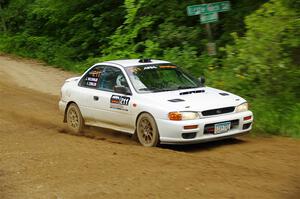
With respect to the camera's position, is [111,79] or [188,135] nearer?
[188,135]

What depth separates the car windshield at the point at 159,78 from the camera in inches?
407

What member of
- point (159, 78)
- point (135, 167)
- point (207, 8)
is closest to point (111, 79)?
point (159, 78)

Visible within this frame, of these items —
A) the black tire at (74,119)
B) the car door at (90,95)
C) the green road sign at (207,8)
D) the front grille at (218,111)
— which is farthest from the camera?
the green road sign at (207,8)

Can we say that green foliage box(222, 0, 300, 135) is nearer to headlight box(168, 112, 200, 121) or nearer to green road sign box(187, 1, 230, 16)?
green road sign box(187, 1, 230, 16)

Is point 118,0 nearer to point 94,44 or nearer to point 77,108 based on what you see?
point 94,44

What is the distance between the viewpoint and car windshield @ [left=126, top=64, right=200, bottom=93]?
1034 centimetres

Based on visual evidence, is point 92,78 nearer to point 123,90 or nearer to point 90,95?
point 90,95

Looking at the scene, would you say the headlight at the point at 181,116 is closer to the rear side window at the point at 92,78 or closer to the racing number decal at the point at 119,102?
the racing number decal at the point at 119,102

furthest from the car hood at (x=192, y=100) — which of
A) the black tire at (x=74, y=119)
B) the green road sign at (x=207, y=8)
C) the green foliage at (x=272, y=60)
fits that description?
the green road sign at (x=207, y=8)

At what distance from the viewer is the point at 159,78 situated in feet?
34.9

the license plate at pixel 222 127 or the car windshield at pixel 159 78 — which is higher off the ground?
the car windshield at pixel 159 78

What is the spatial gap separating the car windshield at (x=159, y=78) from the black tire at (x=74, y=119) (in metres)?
1.68

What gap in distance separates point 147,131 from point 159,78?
1241 millimetres

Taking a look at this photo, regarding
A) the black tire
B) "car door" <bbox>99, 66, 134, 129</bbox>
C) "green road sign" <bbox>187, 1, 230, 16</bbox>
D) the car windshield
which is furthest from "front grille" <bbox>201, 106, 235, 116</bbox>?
"green road sign" <bbox>187, 1, 230, 16</bbox>
